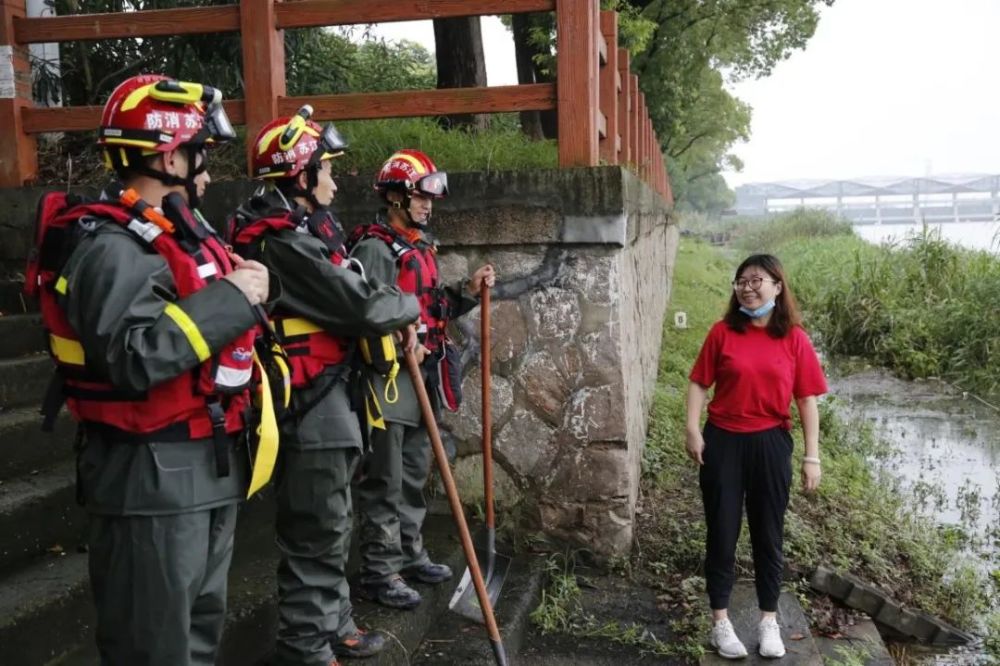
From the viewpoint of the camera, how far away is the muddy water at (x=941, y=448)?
666cm

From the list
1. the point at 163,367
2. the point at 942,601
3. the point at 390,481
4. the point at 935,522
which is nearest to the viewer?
the point at 163,367

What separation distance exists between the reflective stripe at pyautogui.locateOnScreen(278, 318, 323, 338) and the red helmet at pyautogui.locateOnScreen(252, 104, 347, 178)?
54 cm

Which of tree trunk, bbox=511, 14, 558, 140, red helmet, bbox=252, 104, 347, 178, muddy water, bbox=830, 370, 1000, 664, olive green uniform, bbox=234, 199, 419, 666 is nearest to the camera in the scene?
olive green uniform, bbox=234, 199, 419, 666

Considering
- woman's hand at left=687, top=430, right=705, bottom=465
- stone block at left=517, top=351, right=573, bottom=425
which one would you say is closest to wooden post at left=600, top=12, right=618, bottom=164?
stone block at left=517, top=351, right=573, bottom=425

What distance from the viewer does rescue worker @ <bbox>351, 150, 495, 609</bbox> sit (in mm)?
3877

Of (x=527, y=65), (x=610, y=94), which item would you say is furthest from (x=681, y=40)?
(x=610, y=94)

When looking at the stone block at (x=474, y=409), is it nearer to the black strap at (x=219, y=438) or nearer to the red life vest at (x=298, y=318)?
the red life vest at (x=298, y=318)

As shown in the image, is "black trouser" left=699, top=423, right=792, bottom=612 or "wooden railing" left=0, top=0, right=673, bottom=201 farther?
"wooden railing" left=0, top=0, right=673, bottom=201

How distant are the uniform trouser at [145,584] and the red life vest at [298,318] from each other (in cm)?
94

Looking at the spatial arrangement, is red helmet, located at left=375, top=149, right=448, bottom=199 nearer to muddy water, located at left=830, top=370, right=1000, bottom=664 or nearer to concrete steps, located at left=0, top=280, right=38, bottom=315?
concrete steps, located at left=0, top=280, right=38, bottom=315

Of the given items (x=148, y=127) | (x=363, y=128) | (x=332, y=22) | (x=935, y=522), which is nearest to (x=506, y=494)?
(x=363, y=128)

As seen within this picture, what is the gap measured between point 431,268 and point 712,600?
6.47 feet

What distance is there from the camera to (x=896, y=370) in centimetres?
1187

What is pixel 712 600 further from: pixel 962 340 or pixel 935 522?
pixel 962 340
